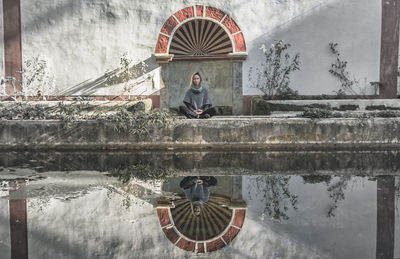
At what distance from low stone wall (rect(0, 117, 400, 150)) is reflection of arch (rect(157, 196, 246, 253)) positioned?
4.50 meters

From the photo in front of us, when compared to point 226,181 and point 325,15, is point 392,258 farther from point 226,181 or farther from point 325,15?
point 325,15

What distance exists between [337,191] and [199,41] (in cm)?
989

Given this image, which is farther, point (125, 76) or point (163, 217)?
point (125, 76)

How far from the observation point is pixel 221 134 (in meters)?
8.49

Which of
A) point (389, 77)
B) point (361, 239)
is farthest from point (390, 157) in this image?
point (389, 77)

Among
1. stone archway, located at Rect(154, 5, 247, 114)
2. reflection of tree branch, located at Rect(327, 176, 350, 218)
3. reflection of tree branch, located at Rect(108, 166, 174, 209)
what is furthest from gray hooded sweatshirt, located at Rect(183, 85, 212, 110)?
reflection of tree branch, located at Rect(327, 176, 350, 218)

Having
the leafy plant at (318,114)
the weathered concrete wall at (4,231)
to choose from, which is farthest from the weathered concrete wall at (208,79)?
the weathered concrete wall at (4,231)

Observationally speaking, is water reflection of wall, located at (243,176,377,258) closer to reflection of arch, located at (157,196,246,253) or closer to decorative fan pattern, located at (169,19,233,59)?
reflection of arch, located at (157,196,246,253)

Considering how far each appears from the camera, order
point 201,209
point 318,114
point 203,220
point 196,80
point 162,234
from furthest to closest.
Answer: point 196,80, point 318,114, point 201,209, point 203,220, point 162,234

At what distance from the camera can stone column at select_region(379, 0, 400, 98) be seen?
12.4 m

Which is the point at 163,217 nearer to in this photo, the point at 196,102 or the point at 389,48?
the point at 196,102

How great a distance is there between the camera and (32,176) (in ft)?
18.0

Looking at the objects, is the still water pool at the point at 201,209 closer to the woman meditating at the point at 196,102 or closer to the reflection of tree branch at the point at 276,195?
the reflection of tree branch at the point at 276,195

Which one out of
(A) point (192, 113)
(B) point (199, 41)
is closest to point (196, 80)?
(A) point (192, 113)
